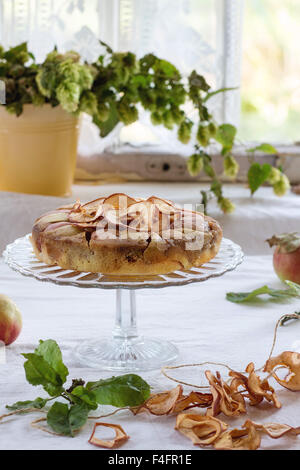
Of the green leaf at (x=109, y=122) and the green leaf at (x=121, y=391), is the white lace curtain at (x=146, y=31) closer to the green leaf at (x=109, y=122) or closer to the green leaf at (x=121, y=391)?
the green leaf at (x=109, y=122)

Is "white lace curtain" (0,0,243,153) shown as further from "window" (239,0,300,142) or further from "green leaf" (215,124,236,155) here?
"window" (239,0,300,142)

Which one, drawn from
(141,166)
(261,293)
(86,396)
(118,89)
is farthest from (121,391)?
(141,166)

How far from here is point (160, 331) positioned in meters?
0.90

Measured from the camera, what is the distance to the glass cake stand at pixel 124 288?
74cm

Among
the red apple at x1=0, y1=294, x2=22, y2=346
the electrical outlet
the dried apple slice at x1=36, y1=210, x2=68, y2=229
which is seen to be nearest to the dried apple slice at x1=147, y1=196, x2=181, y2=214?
the dried apple slice at x1=36, y1=210, x2=68, y2=229

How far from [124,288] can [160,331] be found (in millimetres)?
188

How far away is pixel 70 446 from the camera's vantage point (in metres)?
0.58

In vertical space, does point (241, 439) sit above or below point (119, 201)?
below

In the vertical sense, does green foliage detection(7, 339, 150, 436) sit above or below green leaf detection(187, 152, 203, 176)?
below

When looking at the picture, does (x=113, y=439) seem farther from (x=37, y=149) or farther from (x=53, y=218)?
(x=37, y=149)

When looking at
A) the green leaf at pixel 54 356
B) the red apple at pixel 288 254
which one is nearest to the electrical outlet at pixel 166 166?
the red apple at pixel 288 254

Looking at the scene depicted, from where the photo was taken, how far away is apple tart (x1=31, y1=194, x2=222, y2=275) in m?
0.76

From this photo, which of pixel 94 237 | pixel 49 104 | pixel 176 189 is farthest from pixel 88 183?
pixel 94 237

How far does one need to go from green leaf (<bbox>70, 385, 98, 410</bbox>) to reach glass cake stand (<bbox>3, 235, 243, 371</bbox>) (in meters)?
0.12
